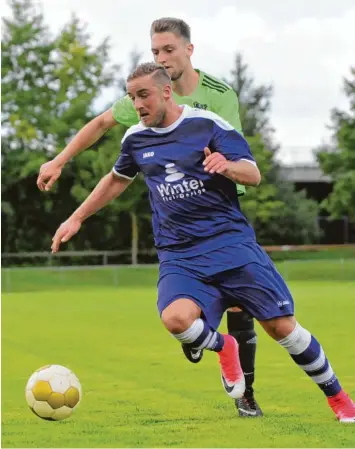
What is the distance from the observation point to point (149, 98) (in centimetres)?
676

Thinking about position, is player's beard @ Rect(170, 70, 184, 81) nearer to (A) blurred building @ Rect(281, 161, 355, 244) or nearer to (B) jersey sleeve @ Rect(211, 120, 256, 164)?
(B) jersey sleeve @ Rect(211, 120, 256, 164)

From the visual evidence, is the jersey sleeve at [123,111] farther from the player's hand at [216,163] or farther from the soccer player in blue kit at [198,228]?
the player's hand at [216,163]

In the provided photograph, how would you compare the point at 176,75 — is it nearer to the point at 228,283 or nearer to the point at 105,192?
the point at 105,192

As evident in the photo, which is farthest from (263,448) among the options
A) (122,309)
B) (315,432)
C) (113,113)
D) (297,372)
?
(122,309)

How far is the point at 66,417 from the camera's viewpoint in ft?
25.2

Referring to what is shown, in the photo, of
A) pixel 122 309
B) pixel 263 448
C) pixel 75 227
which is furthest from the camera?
pixel 122 309

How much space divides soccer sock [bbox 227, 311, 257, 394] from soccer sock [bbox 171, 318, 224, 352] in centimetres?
81

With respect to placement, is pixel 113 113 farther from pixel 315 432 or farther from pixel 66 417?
pixel 315 432

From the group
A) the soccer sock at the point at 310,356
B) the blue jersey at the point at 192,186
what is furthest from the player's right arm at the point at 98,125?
the soccer sock at the point at 310,356

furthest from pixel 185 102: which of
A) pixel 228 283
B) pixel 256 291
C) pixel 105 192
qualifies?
pixel 256 291

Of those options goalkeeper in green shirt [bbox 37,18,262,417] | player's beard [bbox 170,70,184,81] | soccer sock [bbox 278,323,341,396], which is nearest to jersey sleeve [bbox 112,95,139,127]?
goalkeeper in green shirt [bbox 37,18,262,417]

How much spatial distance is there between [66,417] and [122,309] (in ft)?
53.0

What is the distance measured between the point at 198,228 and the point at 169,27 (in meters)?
1.54

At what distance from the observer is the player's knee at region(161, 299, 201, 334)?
6855 mm
